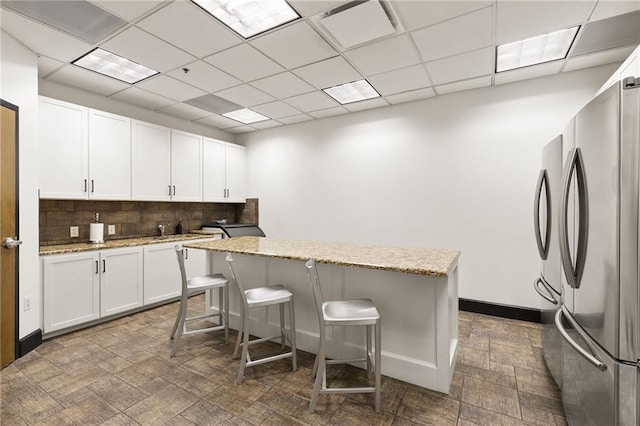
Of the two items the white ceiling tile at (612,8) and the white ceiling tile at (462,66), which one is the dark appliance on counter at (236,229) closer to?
the white ceiling tile at (462,66)

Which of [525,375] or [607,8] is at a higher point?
[607,8]

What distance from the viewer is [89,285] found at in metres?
3.24

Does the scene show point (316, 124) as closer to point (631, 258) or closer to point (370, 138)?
point (370, 138)

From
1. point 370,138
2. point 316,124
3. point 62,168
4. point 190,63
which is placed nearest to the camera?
point 190,63

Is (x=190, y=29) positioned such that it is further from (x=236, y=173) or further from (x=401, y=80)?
(x=236, y=173)

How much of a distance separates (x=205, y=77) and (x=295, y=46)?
122 centimetres

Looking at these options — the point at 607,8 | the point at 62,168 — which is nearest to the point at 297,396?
the point at 62,168

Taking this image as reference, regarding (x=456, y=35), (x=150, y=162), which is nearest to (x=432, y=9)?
(x=456, y=35)

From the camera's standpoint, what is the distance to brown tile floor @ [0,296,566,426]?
1862mm

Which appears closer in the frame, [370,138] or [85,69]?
[85,69]

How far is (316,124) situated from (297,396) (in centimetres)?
398

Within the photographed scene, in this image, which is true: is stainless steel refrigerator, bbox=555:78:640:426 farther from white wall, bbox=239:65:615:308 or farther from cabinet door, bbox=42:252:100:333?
cabinet door, bbox=42:252:100:333

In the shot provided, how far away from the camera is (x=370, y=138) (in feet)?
14.5

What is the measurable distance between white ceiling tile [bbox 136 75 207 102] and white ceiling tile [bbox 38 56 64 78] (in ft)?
2.39
